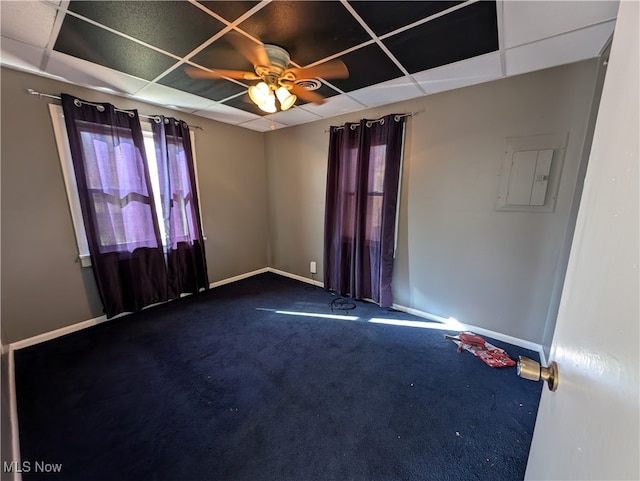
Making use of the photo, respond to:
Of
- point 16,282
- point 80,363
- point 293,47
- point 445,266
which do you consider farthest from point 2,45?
point 445,266

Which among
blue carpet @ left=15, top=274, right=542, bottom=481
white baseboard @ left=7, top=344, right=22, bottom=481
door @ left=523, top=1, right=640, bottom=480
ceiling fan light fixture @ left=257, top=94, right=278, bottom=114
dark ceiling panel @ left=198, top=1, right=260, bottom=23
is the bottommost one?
blue carpet @ left=15, top=274, right=542, bottom=481

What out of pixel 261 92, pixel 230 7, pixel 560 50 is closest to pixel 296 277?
pixel 261 92

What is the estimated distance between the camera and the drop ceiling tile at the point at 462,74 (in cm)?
186

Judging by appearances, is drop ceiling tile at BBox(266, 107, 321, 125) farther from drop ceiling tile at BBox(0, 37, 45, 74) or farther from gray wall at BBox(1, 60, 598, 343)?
drop ceiling tile at BBox(0, 37, 45, 74)

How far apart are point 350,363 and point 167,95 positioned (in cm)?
306

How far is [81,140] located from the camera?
231cm

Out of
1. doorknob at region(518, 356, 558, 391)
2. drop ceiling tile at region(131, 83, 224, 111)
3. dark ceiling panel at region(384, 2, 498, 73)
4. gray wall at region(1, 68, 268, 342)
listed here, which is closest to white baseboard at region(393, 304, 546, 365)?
doorknob at region(518, 356, 558, 391)

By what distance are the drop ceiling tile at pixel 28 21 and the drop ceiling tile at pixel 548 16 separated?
96.8 inches

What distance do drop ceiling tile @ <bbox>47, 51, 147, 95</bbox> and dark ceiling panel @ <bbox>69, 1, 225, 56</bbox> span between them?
70 cm

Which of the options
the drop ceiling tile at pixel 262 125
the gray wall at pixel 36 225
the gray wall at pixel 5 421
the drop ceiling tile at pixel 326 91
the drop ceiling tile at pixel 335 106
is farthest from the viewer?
the drop ceiling tile at pixel 262 125

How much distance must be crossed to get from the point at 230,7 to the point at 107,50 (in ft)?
3.51

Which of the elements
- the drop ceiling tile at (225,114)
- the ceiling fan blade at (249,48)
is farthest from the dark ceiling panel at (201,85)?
the ceiling fan blade at (249,48)

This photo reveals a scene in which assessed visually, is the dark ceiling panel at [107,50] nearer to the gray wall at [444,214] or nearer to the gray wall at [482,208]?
the gray wall at [444,214]

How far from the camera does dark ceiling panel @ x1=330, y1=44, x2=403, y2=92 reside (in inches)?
70.0
